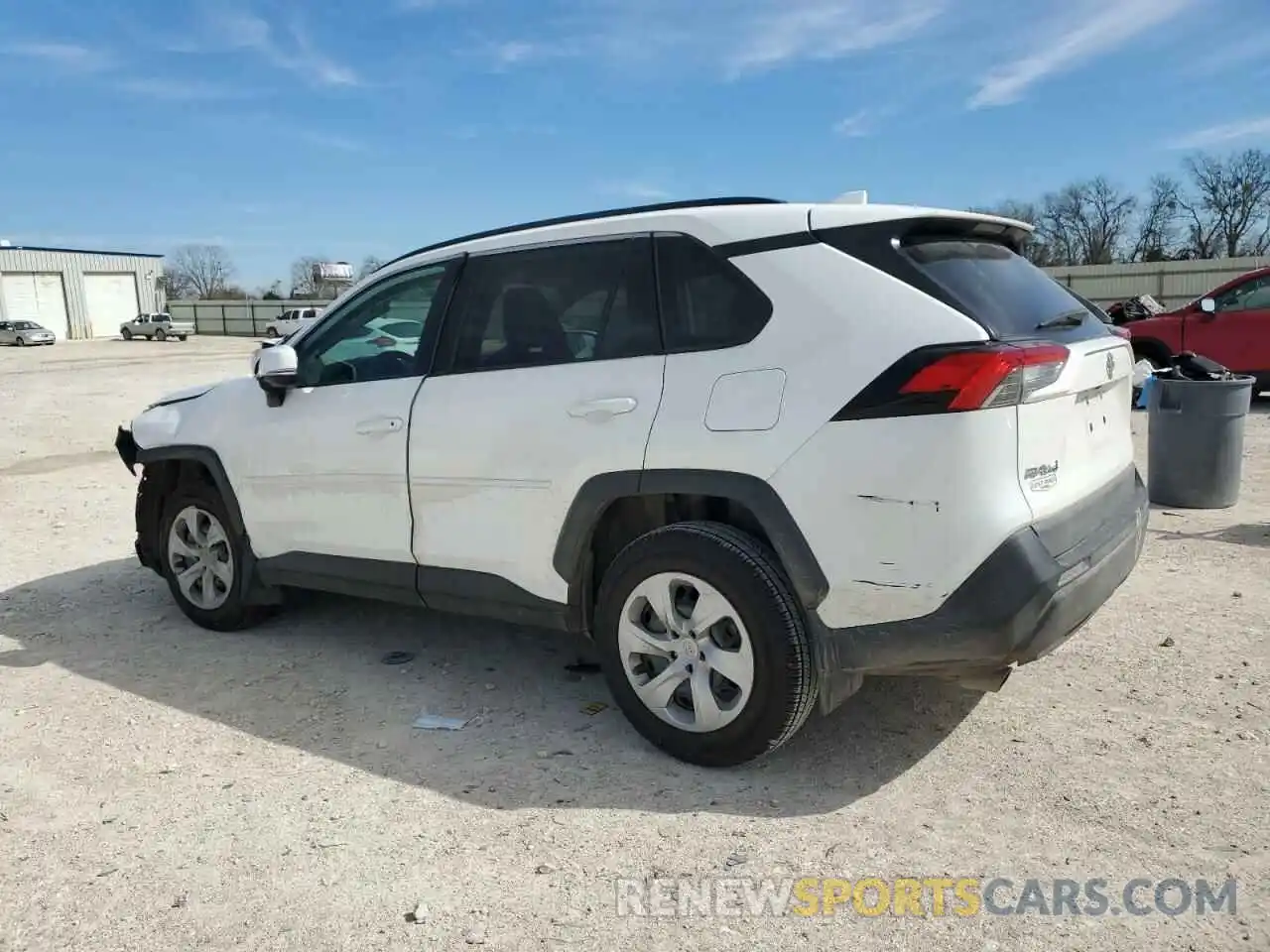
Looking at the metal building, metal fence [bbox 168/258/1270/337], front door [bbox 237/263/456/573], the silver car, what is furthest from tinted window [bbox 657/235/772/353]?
the metal building

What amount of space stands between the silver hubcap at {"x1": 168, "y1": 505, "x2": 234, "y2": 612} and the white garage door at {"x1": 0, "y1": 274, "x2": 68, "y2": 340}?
59.2m

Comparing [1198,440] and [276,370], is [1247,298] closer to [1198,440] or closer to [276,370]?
[1198,440]

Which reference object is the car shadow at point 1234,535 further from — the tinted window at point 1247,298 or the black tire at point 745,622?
the tinted window at point 1247,298

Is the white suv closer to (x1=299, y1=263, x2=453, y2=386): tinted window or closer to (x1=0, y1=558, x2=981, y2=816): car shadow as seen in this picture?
(x1=299, y1=263, x2=453, y2=386): tinted window

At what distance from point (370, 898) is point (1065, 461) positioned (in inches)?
97.3

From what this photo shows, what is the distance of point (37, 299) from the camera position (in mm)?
56812

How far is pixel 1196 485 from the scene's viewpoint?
23.0 feet

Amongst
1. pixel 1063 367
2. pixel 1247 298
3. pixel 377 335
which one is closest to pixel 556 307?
pixel 377 335

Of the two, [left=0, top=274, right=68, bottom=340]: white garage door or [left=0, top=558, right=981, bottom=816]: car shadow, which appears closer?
[left=0, top=558, right=981, bottom=816]: car shadow

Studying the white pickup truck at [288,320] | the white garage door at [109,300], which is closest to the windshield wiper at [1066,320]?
the white pickup truck at [288,320]

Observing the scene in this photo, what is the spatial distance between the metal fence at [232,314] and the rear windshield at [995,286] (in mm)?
59250

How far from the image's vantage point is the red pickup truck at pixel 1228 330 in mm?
12133

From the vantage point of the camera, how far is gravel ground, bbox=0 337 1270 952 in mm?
2641

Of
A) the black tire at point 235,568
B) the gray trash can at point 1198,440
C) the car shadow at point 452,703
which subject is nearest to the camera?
the car shadow at point 452,703
